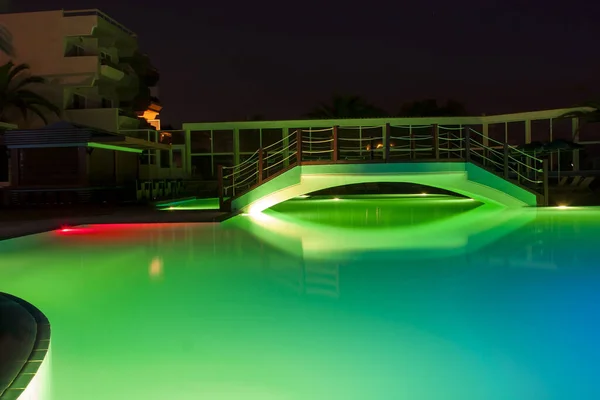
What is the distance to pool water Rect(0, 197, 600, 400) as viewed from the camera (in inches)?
115

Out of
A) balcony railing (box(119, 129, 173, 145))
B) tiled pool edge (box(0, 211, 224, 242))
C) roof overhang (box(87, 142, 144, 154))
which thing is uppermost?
balcony railing (box(119, 129, 173, 145))

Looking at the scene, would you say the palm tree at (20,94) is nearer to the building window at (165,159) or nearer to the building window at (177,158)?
the building window at (165,159)

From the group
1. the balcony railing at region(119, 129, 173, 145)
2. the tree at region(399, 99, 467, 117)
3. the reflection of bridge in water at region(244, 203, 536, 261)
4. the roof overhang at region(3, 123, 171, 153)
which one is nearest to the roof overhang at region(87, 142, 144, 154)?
the roof overhang at region(3, 123, 171, 153)

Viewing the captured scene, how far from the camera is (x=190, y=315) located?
4320 mm

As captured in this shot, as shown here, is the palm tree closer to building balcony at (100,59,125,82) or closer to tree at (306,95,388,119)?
building balcony at (100,59,125,82)

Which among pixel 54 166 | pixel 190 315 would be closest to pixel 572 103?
pixel 54 166

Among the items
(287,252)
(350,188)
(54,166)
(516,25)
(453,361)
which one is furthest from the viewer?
(516,25)

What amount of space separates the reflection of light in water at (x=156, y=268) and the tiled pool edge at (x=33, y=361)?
2.01 m

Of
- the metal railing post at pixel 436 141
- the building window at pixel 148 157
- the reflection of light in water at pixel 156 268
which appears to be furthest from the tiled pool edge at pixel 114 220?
the building window at pixel 148 157

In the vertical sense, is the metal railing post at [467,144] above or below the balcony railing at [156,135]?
below

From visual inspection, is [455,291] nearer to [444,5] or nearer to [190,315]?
[190,315]

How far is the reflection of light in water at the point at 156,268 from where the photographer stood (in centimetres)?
613

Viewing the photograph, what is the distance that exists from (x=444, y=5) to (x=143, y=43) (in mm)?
15721

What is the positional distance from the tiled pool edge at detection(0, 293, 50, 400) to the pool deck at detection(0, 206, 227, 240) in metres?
6.25
